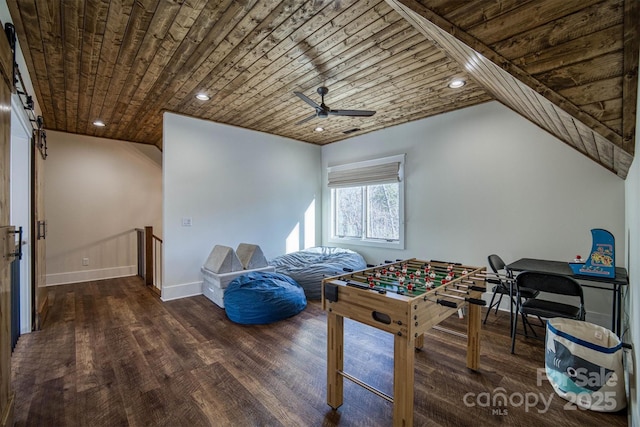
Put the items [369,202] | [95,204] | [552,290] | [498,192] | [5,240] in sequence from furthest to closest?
[95,204], [369,202], [498,192], [552,290], [5,240]

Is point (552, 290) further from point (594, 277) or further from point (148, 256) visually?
point (148, 256)

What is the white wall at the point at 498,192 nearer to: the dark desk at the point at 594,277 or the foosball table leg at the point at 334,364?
the dark desk at the point at 594,277

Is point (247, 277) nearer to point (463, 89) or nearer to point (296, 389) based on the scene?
point (296, 389)

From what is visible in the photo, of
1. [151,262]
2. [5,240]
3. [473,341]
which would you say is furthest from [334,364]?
[151,262]

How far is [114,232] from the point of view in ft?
18.6

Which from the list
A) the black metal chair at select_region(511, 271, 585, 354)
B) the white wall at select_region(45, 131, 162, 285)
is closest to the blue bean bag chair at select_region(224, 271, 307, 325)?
the black metal chair at select_region(511, 271, 585, 354)

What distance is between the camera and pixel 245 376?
2.24m

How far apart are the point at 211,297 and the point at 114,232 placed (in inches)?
120

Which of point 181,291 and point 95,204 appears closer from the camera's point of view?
point 181,291

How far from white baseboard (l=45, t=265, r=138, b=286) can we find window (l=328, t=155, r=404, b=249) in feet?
13.5

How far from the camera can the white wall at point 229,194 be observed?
425cm

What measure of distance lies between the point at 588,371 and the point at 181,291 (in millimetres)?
4515

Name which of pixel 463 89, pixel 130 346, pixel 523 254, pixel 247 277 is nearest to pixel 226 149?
pixel 247 277

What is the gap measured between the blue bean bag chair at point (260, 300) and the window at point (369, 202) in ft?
6.70
